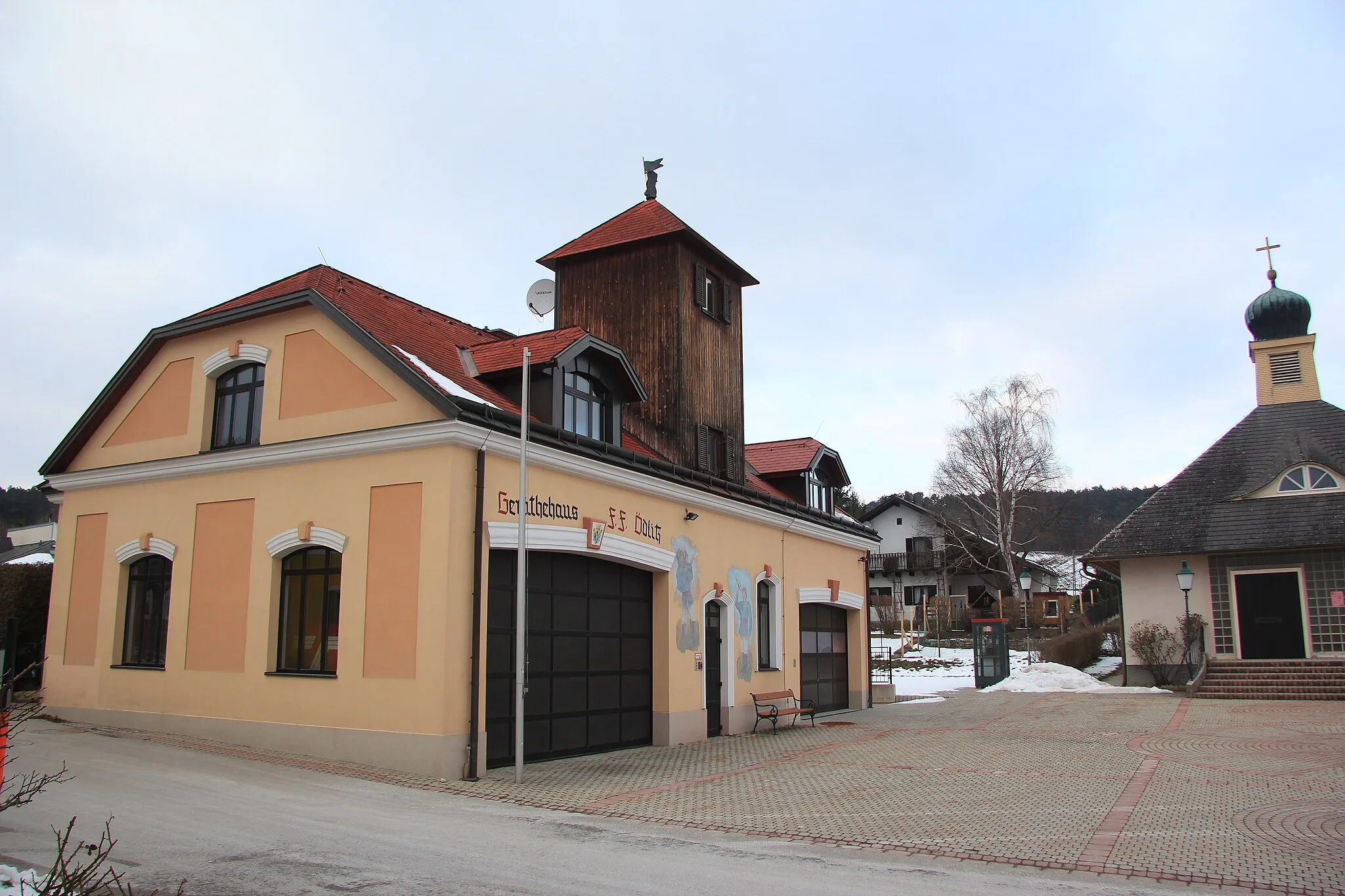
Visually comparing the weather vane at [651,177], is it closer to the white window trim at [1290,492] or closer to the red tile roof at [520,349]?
the red tile roof at [520,349]

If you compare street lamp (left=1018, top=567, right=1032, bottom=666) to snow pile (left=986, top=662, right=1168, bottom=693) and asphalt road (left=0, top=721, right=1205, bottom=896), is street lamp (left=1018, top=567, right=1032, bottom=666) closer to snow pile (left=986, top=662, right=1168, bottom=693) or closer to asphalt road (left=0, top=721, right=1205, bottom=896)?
snow pile (left=986, top=662, right=1168, bottom=693)

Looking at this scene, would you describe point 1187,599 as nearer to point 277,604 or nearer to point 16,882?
point 277,604

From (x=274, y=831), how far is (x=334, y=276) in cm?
1020

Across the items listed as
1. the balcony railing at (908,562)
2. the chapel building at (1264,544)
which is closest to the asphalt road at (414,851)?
the chapel building at (1264,544)

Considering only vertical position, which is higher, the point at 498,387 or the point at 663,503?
the point at 498,387

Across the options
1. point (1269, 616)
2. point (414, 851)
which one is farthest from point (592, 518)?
point (1269, 616)

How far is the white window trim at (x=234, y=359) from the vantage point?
15.0 m

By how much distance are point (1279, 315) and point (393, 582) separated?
101ft

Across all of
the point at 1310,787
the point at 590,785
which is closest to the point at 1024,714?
the point at 1310,787

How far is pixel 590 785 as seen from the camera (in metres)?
12.4

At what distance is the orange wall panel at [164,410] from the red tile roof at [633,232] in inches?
331

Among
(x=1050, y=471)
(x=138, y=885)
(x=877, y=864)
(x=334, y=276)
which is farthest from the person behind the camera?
(x=1050, y=471)

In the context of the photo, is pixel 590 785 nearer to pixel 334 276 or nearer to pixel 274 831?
pixel 274 831

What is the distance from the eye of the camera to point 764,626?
2050 centimetres
